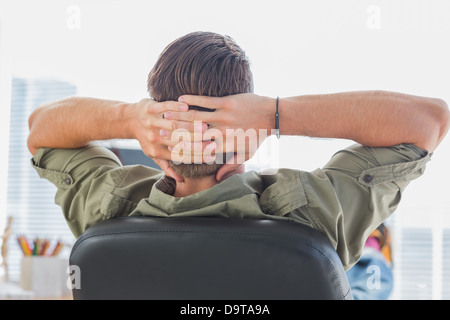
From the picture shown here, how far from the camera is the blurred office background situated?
9.10ft

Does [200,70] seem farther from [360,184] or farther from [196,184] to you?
[360,184]

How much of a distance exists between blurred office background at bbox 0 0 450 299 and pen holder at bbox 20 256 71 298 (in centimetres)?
116

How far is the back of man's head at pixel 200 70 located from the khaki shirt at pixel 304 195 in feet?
0.29

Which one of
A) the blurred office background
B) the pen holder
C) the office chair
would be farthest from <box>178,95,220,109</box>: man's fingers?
the blurred office background

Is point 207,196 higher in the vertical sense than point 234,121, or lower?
lower

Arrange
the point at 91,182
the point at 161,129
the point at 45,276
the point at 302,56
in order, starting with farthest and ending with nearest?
the point at 302,56 → the point at 45,276 → the point at 91,182 → the point at 161,129

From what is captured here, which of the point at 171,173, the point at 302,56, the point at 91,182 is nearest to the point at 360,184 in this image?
the point at 171,173

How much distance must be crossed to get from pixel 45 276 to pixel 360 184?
1.60 m

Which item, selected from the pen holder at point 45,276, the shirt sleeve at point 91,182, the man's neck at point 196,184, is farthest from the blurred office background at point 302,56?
the man's neck at point 196,184

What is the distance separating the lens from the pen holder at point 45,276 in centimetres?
199

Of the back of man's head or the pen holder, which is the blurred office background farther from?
the back of man's head

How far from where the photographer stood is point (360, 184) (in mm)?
912
